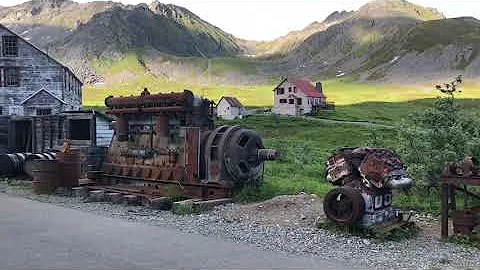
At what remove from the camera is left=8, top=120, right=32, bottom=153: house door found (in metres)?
31.3

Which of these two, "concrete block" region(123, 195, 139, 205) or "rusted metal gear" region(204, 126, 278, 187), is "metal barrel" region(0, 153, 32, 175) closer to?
"concrete block" region(123, 195, 139, 205)

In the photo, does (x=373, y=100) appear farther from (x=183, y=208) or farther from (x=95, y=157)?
(x=183, y=208)

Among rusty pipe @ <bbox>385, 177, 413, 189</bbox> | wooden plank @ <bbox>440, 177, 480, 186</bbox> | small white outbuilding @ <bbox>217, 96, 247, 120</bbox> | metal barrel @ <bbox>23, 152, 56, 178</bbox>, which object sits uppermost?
small white outbuilding @ <bbox>217, 96, 247, 120</bbox>

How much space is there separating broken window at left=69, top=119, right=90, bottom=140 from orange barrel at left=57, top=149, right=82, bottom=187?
24.6ft

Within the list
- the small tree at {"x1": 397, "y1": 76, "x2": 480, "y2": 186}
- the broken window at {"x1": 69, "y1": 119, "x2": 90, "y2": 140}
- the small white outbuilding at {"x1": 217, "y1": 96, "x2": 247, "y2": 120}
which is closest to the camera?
the small tree at {"x1": 397, "y1": 76, "x2": 480, "y2": 186}

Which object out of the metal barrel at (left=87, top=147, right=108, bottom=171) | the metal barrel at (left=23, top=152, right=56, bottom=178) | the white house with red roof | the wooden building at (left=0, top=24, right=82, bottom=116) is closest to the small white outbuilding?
the white house with red roof

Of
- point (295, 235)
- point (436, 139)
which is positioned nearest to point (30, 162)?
point (295, 235)

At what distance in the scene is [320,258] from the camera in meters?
10.4

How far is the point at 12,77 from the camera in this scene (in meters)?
43.7

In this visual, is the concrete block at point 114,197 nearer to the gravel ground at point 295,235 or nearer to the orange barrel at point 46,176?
the gravel ground at point 295,235

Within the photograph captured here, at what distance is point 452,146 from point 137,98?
10489 millimetres

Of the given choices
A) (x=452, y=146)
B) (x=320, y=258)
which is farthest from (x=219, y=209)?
(x=452, y=146)

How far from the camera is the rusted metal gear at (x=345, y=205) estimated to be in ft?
39.8

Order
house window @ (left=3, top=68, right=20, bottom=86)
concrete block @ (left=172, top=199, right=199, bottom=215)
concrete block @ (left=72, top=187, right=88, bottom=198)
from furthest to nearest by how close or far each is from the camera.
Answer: house window @ (left=3, top=68, right=20, bottom=86) < concrete block @ (left=72, top=187, right=88, bottom=198) < concrete block @ (left=172, top=199, right=199, bottom=215)
